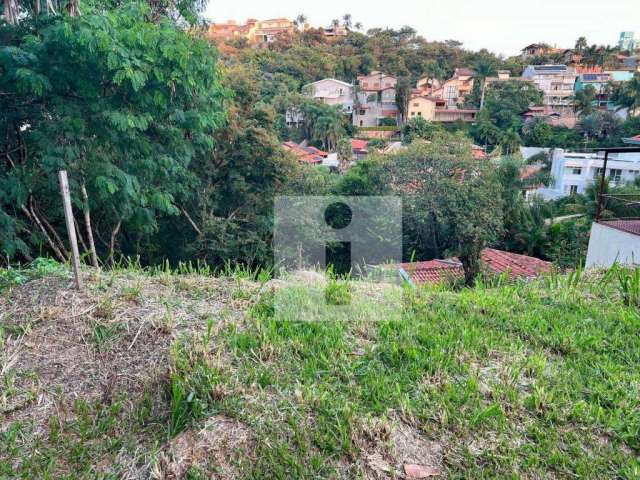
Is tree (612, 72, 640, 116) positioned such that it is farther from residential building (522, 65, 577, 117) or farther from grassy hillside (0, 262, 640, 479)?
grassy hillside (0, 262, 640, 479)

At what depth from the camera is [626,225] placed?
249 inches

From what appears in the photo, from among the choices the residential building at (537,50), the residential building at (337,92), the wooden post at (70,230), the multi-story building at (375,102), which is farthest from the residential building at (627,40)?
the wooden post at (70,230)

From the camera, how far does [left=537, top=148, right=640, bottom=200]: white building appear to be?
21769mm

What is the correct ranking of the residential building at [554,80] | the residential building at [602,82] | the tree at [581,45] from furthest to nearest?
the tree at [581,45] < the residential building at [554,80] < the residential building at [602,82]

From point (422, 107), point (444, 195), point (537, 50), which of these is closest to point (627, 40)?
point (537, 50)

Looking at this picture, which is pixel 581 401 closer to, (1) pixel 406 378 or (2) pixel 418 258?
(1) pixel 406 378

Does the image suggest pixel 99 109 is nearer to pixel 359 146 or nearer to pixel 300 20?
pixel 359 146

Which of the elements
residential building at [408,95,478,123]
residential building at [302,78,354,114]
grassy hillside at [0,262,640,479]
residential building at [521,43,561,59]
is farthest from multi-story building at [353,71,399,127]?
grassy hillside at [0,262,640,479]

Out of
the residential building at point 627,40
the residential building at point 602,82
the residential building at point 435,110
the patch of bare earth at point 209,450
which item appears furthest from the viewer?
the residential building at point 627,40

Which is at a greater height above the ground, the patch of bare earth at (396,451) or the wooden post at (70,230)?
the wooden post at (70,230)

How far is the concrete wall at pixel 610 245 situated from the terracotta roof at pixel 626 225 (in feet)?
0.14

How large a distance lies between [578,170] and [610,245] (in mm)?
19383

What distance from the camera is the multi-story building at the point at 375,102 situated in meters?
41.8

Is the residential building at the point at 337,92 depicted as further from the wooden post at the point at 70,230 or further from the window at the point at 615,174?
the wooden post at the point at 70,230
